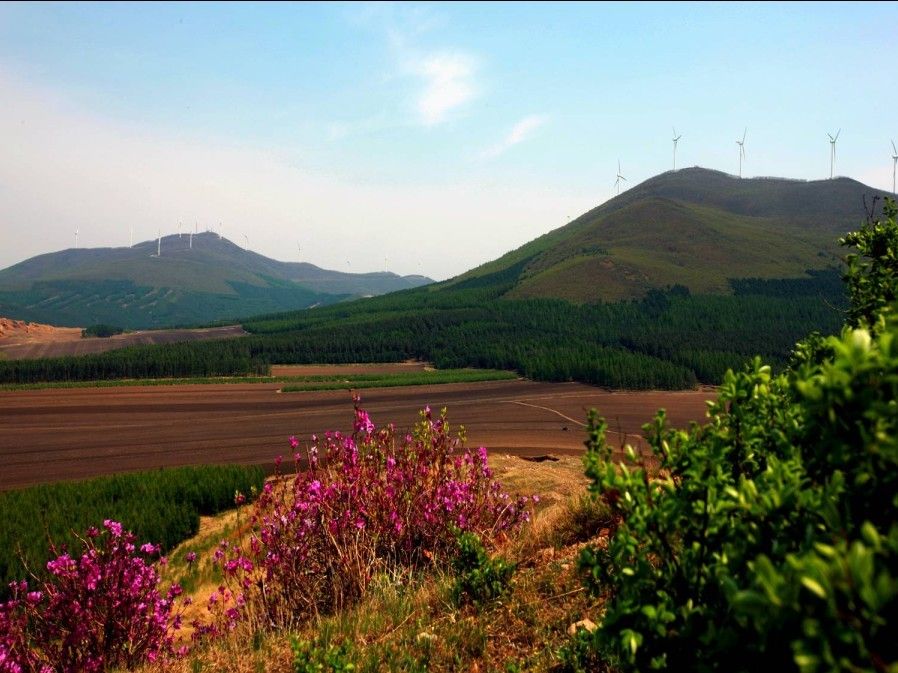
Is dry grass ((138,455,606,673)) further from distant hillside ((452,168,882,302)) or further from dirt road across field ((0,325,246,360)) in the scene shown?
distant hillside ((452,168,882,302))

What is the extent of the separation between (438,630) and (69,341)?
12406 cm

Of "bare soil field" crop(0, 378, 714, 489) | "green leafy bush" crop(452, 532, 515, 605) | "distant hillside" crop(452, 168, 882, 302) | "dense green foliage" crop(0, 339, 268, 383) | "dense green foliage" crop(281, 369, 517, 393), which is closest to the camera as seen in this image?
"green leafy bush" crop(452, 532, 515, 605)

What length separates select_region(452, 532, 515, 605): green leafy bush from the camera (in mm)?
6734

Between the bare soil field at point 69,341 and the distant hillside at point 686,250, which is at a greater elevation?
the distant hillside at point 686,250

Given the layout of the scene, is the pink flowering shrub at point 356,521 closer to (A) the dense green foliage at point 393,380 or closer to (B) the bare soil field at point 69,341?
(A) the dense green foliage at point 393,380

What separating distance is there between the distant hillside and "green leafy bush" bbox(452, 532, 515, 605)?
105609 millimetres

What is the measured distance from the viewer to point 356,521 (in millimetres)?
8070

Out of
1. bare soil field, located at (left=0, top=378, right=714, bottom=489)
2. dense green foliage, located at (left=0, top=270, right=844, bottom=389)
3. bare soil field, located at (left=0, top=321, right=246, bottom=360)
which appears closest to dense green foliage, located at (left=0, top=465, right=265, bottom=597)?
bare soil field, located at (left=0, top=378, right=714, bottom=489)

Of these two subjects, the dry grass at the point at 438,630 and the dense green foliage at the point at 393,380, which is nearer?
the dry grass at the point at 438,630

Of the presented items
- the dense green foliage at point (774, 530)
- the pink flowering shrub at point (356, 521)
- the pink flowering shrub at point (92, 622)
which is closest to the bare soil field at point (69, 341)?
the pink flowering shrub at point (92, 622)

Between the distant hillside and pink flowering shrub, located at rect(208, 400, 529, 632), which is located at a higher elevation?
the distant hillside

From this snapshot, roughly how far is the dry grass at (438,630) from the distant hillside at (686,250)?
10525 centimetres

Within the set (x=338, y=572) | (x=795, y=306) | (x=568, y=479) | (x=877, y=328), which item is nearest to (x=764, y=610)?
(x=877, y=328)

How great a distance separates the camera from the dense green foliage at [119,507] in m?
17.8
